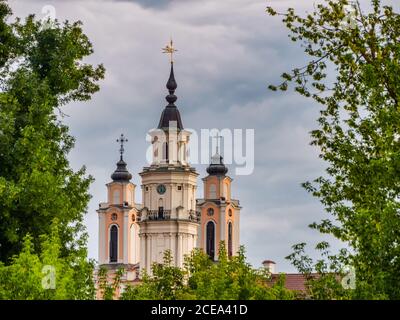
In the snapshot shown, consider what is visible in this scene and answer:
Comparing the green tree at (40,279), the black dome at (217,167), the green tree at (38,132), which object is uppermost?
the black dome at (217,167)

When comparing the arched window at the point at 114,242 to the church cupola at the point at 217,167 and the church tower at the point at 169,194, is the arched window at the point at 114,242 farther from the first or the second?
the church cupola at the point at 217,167

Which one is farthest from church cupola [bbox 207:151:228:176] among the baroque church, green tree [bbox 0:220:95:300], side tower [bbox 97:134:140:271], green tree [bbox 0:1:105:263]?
green tree [bbox 0:220:95:300]

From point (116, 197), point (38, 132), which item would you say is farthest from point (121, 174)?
point (38, 132)

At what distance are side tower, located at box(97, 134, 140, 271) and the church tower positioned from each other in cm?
530

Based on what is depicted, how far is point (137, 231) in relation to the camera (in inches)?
5084

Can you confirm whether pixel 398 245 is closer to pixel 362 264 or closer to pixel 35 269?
pixel 362 264

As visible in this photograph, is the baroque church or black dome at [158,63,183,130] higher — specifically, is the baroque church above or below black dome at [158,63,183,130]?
below

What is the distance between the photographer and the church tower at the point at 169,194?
119 meters

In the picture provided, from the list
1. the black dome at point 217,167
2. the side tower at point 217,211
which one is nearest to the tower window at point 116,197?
the side tower at point 217,211

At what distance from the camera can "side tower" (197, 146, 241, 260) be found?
125875 millimetres

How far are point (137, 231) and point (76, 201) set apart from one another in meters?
102

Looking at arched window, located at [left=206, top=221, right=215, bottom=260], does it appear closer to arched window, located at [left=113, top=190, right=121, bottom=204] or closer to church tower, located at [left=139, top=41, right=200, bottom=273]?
church tower, located at [left=139, top=41, right=200, bottom=273]

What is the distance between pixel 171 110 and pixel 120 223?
1169 centimetres
